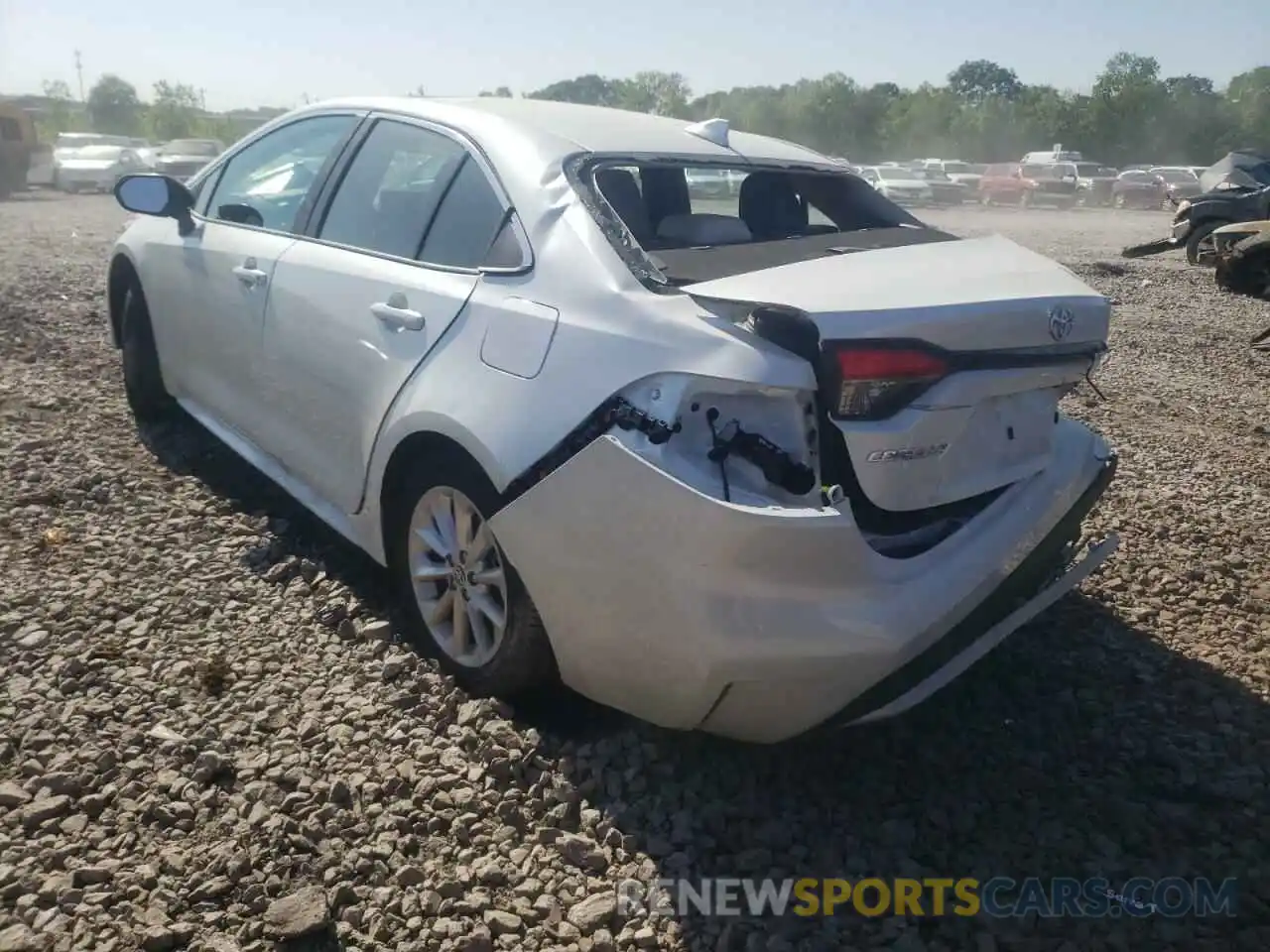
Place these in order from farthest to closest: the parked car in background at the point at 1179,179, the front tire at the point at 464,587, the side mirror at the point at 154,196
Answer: the parked car in background at the point at 1179,179 → the side mirror at the point at 154,196 → the front tire at the point at 464,587

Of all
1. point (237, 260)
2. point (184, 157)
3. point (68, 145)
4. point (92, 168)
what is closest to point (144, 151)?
point (68, 145)

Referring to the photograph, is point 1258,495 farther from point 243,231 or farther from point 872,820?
point 243,231

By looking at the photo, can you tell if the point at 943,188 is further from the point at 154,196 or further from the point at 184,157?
the point at 154,196

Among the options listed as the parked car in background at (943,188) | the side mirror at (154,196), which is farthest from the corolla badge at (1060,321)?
the parked car in background at (943,188)

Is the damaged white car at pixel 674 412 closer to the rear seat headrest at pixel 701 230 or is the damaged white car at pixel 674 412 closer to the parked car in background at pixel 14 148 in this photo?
the rear seat headrest at pixel 701 230

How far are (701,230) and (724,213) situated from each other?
1.05 ft

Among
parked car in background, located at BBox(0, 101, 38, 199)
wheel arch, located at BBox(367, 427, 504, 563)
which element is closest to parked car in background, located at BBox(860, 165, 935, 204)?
parked car in background, located at BBox(0, 101, 38, 199)

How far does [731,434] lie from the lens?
2.34 meters

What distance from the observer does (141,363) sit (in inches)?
201

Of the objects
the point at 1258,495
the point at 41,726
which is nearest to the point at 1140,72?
the point at 1258,495

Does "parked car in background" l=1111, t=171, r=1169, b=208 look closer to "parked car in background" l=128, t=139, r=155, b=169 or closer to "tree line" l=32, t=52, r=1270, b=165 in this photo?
"tree line" l=32, t=52, r=1270, b=165

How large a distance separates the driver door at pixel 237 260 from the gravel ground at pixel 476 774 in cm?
58

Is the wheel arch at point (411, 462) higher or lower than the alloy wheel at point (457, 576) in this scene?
higher

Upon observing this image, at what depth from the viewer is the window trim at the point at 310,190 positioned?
382cm
